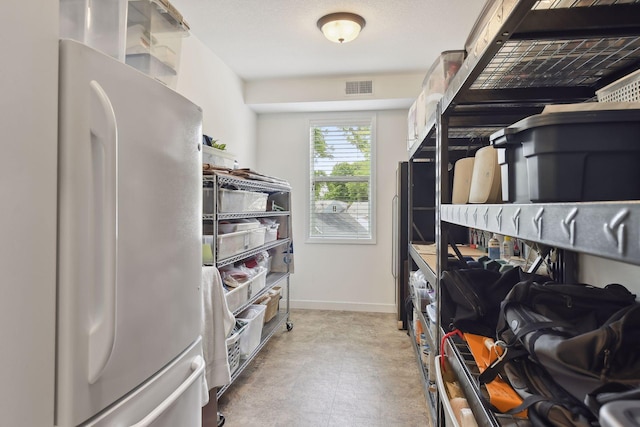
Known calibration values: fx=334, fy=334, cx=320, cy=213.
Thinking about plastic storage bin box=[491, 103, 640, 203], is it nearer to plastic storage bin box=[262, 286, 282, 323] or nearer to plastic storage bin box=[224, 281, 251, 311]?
plastic storage bin box=[224, 281, 251, 311]

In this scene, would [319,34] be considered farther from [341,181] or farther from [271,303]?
[271,303]

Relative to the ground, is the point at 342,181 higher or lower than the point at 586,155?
higher

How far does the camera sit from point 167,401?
3.55 feet

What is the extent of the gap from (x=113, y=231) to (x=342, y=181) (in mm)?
3582

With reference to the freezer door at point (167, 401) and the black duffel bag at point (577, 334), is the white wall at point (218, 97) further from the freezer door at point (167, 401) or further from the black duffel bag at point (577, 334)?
the black duffel bag at point (577, 334)

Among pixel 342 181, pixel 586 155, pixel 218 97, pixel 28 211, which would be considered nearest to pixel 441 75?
pixel 586 155

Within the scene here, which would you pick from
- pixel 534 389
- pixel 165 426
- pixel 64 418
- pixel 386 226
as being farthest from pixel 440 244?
pixel 386 226

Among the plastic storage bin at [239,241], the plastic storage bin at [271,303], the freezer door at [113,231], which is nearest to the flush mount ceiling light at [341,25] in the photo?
the plastic storage bin at [239,241]

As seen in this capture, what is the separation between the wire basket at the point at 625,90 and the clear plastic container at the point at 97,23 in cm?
154

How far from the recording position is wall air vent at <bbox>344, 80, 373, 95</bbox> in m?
3.72

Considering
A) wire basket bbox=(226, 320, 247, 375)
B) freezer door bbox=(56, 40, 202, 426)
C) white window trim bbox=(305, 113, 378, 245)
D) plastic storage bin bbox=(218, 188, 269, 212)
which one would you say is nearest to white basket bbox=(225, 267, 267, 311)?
wire basket bbox=(226, 320, 247, 375)

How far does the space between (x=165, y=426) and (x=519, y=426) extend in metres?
1.06

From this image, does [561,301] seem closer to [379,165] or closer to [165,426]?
[165,426]

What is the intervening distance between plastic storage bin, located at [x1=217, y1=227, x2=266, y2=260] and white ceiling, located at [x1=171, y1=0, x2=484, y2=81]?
1.65 m
